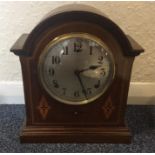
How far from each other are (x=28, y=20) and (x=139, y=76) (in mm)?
523

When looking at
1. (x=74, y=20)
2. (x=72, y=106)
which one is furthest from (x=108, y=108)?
(x=74, y=20)

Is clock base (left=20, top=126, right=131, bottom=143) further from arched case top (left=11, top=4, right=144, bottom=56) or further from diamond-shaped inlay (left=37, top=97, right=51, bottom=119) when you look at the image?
arched case top (left=11, top=4, right=144, bottom=56)

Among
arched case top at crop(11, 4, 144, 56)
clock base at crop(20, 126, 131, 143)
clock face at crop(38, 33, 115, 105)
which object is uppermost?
arched case top at crop(11, 4, 144, 56)

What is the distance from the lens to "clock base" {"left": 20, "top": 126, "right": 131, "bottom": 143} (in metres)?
1.04

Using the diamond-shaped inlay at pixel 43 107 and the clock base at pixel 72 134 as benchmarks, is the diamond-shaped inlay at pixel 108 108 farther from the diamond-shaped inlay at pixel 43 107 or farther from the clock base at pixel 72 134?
the diamond-shaped inlay at pixel 43 107

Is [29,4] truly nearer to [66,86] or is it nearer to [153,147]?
[66,86]

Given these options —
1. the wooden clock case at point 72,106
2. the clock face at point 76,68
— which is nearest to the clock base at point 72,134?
the wooden clock case at point 72,106

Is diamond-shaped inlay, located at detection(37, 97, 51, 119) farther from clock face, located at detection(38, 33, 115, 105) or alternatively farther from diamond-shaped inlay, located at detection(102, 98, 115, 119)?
diamond-shaped inlay, located at detection(102, 98, 115, 119)

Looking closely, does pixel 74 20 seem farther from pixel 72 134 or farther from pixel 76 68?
pixel 72 134

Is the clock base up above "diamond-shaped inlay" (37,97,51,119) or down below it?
below

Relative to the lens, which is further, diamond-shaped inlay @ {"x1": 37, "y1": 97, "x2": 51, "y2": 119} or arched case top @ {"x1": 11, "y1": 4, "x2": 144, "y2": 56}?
diamond-shaped inlay @ {"x1": 37, "y1": 97, "x2": 51, "y2": 119}

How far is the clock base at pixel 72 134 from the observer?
104cm

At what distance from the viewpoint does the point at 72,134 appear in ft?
3.42

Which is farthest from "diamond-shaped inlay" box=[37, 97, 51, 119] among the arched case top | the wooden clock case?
the arched case top
